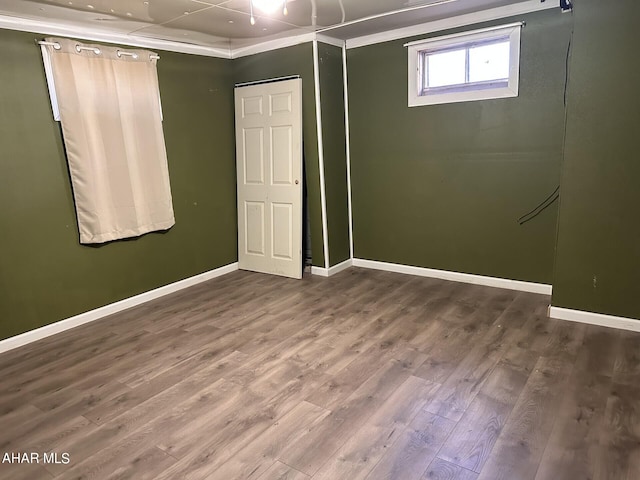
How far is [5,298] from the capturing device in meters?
3.21

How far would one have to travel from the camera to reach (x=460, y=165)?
406 cm

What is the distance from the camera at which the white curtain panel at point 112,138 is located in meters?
3.42

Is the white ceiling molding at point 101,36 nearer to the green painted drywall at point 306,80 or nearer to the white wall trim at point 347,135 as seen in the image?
the green painted drywall at point 306,80

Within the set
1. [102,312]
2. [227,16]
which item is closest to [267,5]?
[227,16]

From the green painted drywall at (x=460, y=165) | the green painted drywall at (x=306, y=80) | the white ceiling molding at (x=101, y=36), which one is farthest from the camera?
the green painted drywall at (x=306, y=80)

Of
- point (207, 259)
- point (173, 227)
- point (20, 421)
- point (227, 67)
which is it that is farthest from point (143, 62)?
point (20, 421)

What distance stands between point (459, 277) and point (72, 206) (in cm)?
353

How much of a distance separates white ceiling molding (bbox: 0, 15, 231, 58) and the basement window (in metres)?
2.06

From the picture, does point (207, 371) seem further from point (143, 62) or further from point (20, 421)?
point (143, 62)

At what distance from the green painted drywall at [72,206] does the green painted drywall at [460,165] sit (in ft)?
4.93

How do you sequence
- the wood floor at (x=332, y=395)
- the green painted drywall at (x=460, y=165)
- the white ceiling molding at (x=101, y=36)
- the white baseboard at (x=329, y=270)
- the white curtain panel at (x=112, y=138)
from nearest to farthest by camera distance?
the wood floor at (x=332, y=395)
the white ceiling molding at (x=101, y=36)
the white curtain panel at (x=112, y=138)
the green painted drywall at (x=460, y=165)
the white baseboard at (x=329, y=270)

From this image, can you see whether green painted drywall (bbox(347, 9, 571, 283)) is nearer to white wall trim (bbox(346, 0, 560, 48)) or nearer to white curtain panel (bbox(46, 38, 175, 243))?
white wall trim (bbox(346, 0, 560, 48))

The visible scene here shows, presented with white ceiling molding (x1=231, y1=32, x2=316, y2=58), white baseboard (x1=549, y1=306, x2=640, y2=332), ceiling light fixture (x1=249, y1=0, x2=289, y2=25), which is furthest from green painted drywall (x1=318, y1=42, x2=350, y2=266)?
white baseboard (x1=549, y1=306, x2=640, y2=332)

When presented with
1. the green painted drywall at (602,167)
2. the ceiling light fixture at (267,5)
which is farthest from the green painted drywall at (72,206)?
the green painted drywall at (602,167)
